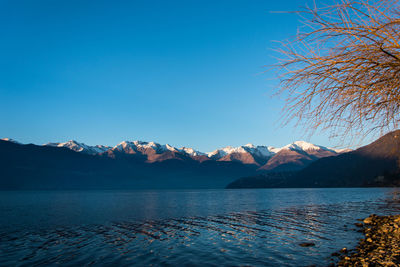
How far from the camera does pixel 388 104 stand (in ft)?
27.1

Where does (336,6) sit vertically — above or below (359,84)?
above

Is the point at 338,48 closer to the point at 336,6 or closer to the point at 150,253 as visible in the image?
the point at 336,6

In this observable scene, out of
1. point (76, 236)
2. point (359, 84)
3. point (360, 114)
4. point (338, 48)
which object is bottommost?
point (76, 236)

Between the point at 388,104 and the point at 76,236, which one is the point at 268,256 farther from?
the point at 76,236

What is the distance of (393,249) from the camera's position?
15.3 metres

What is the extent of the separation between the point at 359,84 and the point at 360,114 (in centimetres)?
91

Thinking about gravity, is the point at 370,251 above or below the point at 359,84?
below

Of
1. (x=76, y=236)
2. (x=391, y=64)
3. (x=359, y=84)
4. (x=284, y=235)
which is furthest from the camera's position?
(x=76, y=236)

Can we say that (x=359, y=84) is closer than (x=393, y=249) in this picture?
Yes

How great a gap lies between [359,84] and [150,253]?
687 inches

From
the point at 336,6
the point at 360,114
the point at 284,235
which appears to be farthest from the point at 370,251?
the point at 336,6

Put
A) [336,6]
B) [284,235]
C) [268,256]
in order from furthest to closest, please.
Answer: [284,235] < [268,256] < [336,6]

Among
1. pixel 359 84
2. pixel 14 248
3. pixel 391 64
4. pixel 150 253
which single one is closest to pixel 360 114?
pixel 359 84

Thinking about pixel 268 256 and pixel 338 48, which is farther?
pixel 268 256
